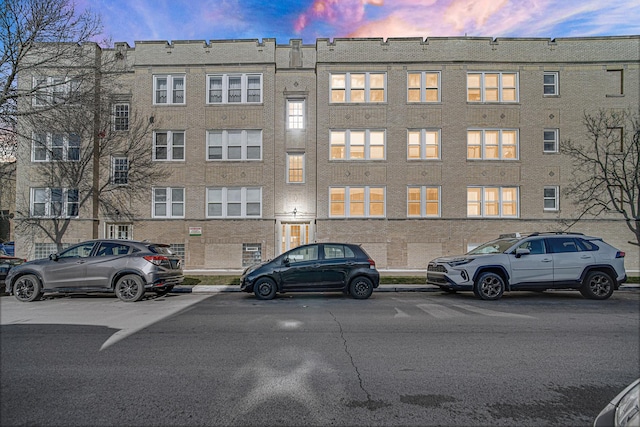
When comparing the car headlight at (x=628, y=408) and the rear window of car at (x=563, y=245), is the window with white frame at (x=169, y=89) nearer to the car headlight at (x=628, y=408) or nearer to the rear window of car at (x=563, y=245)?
the rear window of car at (x=563, y=245)

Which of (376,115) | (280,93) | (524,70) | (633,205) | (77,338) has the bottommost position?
(77,338)

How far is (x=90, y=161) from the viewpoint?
1942 centimetres

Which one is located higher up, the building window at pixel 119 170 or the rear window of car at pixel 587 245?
the building window at pixel 119 170

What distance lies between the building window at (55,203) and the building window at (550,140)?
24.8 m

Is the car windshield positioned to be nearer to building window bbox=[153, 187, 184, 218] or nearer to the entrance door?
the entrance door

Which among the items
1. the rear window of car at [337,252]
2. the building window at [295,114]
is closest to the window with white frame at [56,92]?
the building window at [295,114]

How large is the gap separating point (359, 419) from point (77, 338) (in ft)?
17.0

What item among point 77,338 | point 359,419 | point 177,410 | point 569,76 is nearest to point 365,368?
point 359,419

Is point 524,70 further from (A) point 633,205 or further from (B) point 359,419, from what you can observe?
(B) point 359,419

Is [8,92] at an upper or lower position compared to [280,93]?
lower

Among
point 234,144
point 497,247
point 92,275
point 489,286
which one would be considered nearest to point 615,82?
point 497,247

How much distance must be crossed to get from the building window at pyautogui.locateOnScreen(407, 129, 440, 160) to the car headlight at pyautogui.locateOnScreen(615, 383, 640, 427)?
18418mm

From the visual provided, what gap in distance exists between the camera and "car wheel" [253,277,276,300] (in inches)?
416

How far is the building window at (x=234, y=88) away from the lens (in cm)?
1998
